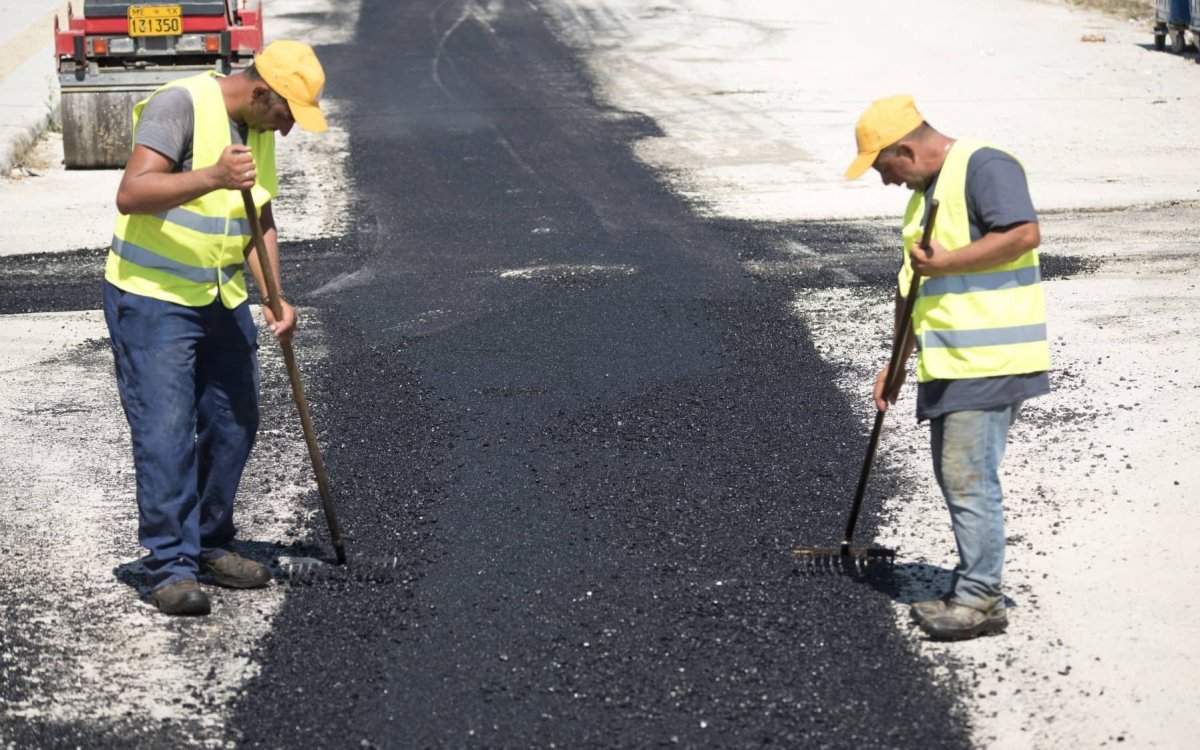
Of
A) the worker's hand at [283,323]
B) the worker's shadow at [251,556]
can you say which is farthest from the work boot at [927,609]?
the worker's hand at [283,323]

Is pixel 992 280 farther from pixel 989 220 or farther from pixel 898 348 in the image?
pixel 898 348

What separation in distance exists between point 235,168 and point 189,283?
0.53m

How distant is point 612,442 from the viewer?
22.3 ft

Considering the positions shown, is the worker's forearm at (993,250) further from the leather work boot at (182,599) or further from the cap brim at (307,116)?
the leather work boot at (182,599)

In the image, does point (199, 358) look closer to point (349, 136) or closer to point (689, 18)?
point (349, 136)

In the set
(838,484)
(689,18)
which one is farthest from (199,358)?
(689,18)

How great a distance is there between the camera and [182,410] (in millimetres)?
5035

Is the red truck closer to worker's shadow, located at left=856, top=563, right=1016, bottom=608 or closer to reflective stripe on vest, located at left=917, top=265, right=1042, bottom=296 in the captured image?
worker's shadow, located at left=856, top=563, right=1016, bottom=608

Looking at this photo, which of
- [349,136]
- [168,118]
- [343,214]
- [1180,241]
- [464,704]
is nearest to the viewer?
[464,704]

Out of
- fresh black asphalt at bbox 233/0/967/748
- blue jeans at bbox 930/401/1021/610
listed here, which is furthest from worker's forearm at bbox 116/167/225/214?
blue jeans at bbox 930/401/1021/610

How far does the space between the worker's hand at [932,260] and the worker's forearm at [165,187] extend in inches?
90.3

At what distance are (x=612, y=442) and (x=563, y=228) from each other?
4444mm

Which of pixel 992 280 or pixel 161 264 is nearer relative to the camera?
pixel 992 280

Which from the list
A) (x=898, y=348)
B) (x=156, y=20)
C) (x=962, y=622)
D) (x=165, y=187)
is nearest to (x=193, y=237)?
(x=165, y=187)
